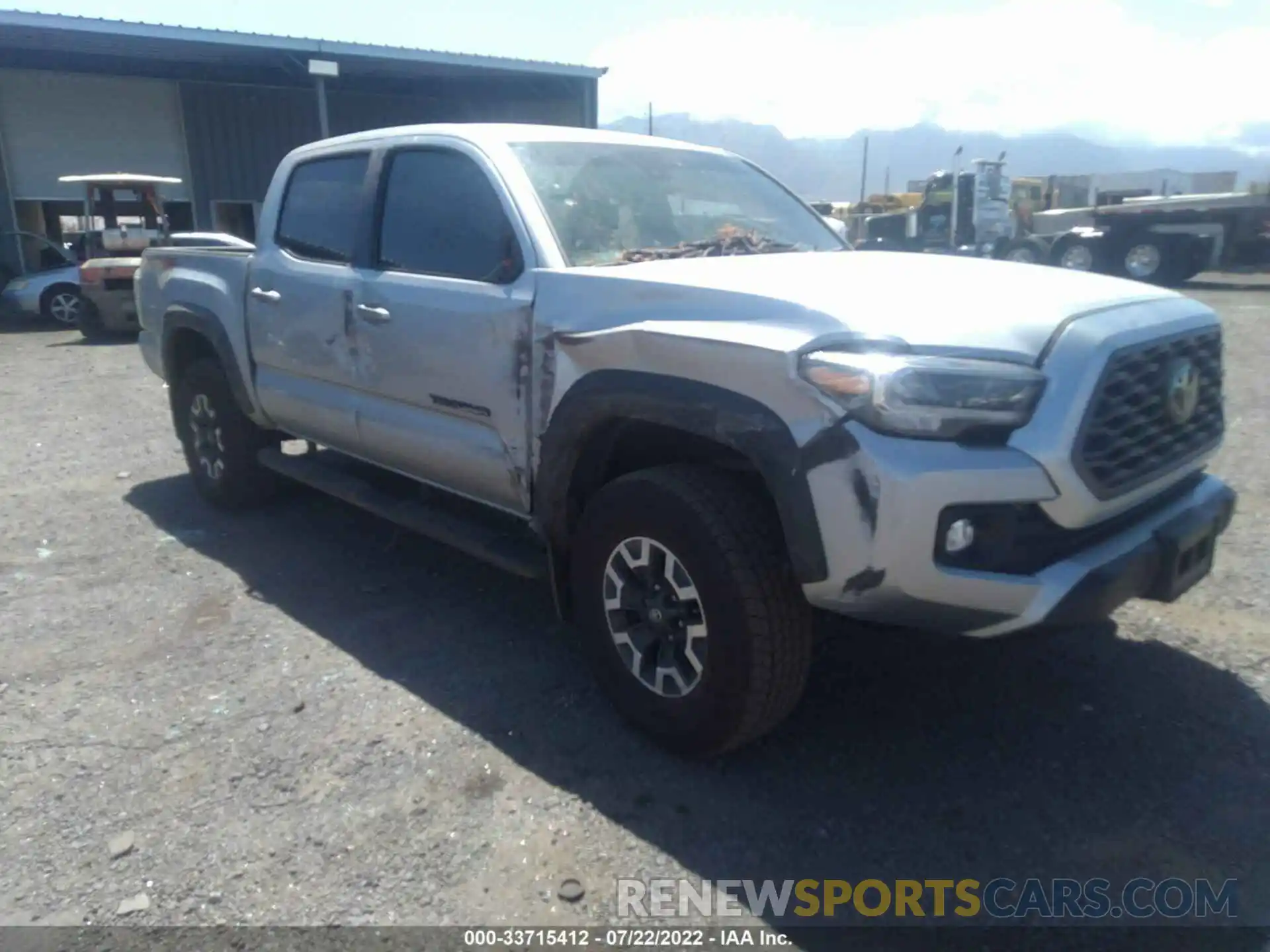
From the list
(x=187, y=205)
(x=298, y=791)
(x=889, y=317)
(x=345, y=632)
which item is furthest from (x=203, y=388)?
(x=187, y=205)

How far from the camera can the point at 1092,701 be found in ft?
11.4

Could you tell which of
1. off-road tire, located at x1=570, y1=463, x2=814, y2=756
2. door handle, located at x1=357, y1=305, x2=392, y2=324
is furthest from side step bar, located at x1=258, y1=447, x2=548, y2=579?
door handle, located at x1=357, y1=305, x2=392, y2=324

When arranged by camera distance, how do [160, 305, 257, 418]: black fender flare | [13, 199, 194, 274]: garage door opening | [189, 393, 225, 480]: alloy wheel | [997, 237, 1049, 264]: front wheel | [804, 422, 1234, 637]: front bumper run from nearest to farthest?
[804, 422, 1234, 637]: front bumper
[160, 305, 257, 418]: black fender flare
[189, 393, 225, 480]: alloy wheel
[13, 199, 194, 274]: garage door opening
[997, 237, 1049, 264]: front wheel

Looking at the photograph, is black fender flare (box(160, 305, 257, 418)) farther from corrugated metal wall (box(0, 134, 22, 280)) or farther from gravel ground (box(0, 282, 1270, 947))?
corrugated metal wall (box(0, 134, 22, 280))

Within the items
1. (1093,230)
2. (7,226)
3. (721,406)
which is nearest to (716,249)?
(721,406)

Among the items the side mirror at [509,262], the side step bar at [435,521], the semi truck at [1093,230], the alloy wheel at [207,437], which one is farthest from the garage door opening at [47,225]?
the side mirror at [509,262]

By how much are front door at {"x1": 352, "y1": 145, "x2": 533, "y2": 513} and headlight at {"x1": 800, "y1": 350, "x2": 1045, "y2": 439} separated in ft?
4.18

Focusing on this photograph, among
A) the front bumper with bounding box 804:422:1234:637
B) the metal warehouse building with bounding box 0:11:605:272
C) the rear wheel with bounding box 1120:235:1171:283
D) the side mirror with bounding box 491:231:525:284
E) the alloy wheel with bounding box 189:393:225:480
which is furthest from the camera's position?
the rear wheel with bounding box 1120:235:1171:283

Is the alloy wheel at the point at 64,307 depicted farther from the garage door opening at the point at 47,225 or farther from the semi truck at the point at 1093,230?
the semi truck at the point at 1093,230

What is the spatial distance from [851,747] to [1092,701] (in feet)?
3.04

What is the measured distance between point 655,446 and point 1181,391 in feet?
5.30

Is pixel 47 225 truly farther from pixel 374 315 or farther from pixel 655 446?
pixel 655 446

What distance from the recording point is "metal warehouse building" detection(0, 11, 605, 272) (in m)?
20.0

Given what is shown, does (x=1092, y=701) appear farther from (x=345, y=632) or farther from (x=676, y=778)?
(x=345, y=632)
